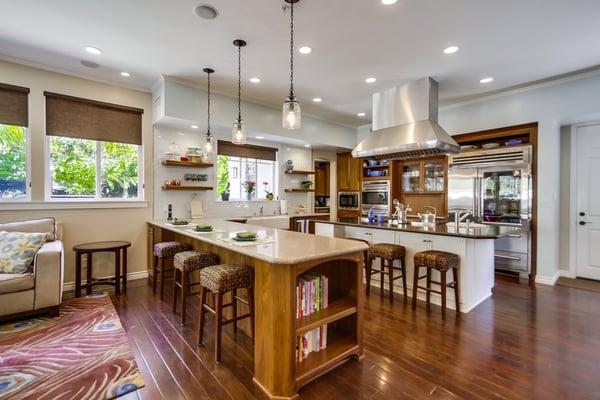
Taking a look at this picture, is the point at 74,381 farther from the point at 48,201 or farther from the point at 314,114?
the point at 314,114

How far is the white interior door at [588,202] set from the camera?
14.0 feet

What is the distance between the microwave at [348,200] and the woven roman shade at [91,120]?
15.1 ft

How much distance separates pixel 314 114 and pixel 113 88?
11.5 feet

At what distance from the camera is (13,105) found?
348cm

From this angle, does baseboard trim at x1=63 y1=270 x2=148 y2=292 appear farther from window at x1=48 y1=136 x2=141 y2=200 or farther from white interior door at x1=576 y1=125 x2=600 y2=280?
white interior door at x1=576 y1=125 x2=600 y2=280

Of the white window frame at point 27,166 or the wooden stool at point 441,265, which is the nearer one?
the wooden stool at point 441,265

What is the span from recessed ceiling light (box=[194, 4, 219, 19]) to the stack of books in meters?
2.44

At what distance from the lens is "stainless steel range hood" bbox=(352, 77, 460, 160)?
3797mm

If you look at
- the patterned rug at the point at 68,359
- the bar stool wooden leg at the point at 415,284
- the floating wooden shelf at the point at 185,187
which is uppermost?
the floating wooden shelf at the point at 185,187

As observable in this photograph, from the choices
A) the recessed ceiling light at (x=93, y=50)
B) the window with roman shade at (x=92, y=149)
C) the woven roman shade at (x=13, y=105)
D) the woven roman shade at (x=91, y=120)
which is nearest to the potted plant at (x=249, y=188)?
the window with roman shade at (x=92, y=149)

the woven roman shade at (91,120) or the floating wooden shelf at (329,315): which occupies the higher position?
the woven roman shade at (91,120)

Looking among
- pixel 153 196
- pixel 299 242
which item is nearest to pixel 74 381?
pixel 299 242


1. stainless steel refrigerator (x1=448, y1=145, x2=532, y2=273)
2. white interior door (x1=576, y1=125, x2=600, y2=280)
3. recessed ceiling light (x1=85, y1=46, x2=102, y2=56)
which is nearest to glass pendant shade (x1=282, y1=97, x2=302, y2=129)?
recessed ceiling light (x1=85, y1=46, x2=102, y2=56)

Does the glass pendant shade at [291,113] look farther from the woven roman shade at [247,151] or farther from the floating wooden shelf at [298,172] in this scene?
the floating wooden shelf at [298,172]
